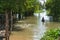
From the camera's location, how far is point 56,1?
49.3m

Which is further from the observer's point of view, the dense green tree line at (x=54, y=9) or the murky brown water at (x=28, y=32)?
the dense green tree line at (x=54, y=9)

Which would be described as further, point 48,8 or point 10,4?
point 48,8

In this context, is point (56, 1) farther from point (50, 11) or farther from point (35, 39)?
point (35, 39)

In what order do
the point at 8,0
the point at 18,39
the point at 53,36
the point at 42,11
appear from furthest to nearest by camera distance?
the point at 42,11 → the point at 18,39 → the point at 8,0 → the point at 53,36

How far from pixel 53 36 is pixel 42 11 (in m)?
70.2

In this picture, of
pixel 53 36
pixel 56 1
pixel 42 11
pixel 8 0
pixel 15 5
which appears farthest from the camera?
pixel 42 11

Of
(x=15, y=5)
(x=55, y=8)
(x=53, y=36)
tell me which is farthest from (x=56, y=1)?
(x=53, y=36)

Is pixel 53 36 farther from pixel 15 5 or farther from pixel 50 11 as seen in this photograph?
pixel 50 11

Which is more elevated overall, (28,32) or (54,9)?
(54,9)

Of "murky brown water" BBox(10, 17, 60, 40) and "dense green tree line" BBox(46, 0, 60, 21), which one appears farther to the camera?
"dense green tree line" BBox(46, 0, 60, 21)

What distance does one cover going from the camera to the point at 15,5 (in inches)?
916

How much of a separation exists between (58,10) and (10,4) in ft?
97.3

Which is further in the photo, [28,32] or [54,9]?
[54,9]

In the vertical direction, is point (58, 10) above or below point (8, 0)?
below
